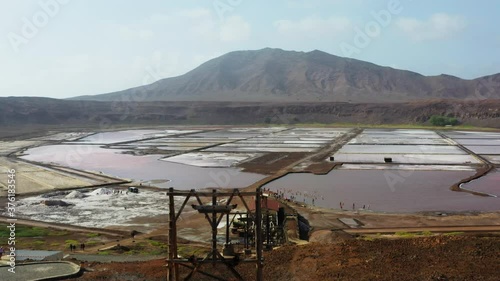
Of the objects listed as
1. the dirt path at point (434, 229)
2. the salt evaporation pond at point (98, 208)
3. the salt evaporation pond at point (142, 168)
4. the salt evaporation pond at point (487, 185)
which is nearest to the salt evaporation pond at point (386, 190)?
the salt evaporation pond at point (487, 185)

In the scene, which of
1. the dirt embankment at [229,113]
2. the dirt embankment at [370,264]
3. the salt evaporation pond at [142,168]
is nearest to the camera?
the dirt embankment at [370,264]

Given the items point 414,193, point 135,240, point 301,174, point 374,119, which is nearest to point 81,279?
point 135,240

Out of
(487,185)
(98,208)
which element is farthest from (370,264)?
(487,185)

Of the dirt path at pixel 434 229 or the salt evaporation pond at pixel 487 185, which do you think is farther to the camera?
the salt evaporation pond at pixel 487 185

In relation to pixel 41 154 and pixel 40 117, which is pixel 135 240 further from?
pixel 40 117

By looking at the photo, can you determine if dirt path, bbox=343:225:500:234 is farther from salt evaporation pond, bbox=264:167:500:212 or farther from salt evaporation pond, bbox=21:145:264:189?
salt evaporation pond, bbox=21:145:264:189

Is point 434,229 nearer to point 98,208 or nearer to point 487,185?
point 487,185

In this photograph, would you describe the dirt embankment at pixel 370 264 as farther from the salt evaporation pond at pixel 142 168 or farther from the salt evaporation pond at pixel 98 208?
the salt evaporation pond at pixel 142 168
